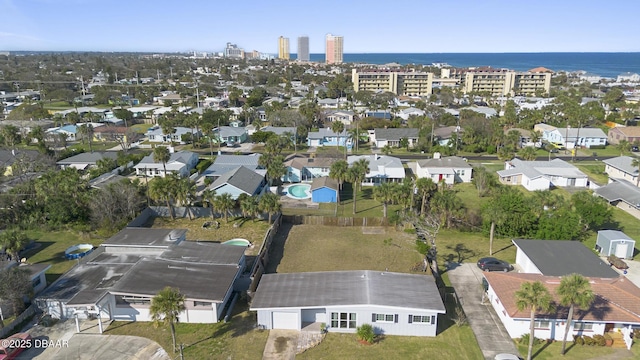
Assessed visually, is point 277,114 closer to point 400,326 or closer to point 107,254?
point 107,254

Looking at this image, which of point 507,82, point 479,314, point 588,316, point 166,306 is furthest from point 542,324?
point 507,82

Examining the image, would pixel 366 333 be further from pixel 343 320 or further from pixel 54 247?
pixel 54 247

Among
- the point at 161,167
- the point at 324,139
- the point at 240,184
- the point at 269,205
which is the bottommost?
the point at 161,167

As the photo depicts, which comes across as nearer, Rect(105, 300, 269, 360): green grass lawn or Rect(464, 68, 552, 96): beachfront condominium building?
Rect(105, 300, 269, 360): green grass lawn

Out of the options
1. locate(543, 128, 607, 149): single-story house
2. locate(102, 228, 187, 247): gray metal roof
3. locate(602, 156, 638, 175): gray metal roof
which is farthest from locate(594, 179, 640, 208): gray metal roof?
locate(102, 228, 187, 247): gray metal roof

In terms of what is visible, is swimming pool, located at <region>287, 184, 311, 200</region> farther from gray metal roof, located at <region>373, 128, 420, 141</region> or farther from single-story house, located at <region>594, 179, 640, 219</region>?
single-story house, located at <region>594, 179, 640, 219</region>

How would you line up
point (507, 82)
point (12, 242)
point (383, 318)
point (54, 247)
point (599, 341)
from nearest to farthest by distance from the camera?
point (599, 341), point (383, 318), point (12, 242), point (54, 247), point (507, 82)
